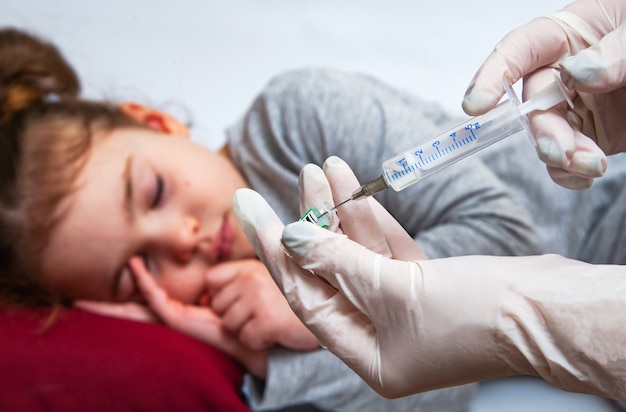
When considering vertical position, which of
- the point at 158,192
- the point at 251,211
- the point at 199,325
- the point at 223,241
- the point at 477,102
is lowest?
the point at 199,325

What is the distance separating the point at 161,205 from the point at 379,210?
49cm

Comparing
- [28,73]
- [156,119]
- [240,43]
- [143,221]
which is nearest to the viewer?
[143,221]

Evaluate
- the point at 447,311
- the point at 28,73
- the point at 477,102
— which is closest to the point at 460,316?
the point at 447,311

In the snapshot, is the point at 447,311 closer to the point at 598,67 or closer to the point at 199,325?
the point at 598,67

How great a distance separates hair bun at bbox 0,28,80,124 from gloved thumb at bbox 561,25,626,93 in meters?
0.98

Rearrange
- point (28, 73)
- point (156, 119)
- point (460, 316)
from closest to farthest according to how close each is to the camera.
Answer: point (460, 316), point (28, 73), point (156, 119)

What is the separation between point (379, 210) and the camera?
0.71 metres

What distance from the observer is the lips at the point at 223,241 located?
1.09m

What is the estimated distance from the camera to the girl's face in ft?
3.28

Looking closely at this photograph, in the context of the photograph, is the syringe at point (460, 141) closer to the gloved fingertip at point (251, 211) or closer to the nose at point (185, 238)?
the gloved fingertip at point (251, 211)

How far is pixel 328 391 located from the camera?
105 cm

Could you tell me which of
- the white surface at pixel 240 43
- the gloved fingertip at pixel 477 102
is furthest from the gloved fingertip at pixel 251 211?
the white surface at pixel 240 43

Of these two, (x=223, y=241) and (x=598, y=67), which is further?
(x=223, y=241)

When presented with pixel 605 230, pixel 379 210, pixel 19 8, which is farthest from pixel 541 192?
pixel 19 8
